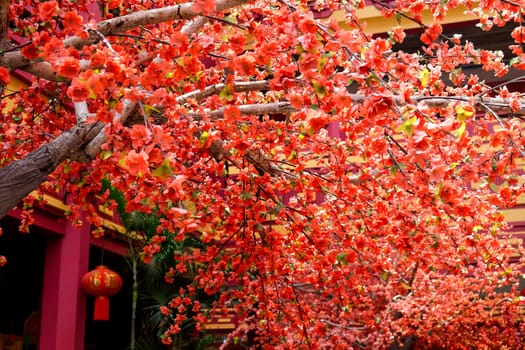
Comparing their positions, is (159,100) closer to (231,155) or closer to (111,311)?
(231,155)

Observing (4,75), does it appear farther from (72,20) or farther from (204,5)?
(204,5)

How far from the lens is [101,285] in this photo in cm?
862

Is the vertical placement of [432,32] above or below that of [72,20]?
above

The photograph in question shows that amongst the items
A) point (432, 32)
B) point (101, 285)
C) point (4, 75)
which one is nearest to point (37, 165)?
point (4, 75)

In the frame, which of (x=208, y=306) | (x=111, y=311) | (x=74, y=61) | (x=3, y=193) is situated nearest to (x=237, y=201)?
(x=3, y=193)

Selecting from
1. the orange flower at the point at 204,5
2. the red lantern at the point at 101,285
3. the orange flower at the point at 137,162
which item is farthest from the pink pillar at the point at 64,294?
the orange flower at the point at 137,162

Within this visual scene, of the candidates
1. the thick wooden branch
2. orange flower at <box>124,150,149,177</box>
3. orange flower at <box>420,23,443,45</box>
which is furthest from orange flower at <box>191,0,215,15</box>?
orange flower at <box>420,23,443,45</box>

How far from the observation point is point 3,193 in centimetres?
372

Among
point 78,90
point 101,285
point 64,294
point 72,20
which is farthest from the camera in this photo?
point 64,294

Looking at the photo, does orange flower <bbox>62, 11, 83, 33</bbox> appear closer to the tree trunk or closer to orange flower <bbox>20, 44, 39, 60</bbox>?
orange flower <bbox>20, 44, 39, 60</bbox>

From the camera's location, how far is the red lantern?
8.62 metres

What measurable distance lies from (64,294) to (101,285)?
61 cm

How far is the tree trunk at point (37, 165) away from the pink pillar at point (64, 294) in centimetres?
518

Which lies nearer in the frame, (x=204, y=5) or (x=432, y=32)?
(x=204, y=5)
